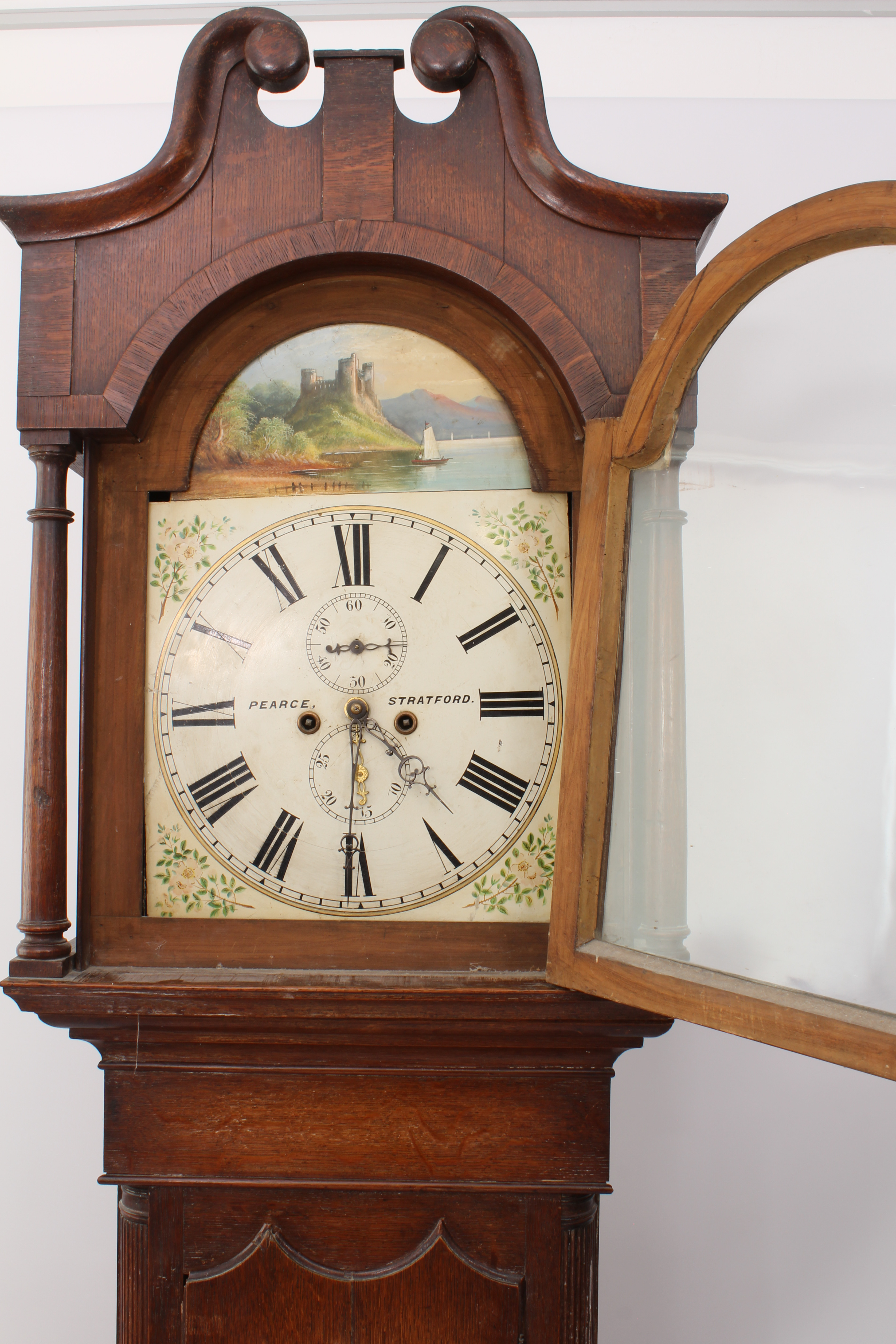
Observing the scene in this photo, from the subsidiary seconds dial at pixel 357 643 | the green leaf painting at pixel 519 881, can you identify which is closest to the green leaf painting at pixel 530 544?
the subsidiary seconds dial at pixel 357 643

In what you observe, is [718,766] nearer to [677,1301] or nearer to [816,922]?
[816,922]

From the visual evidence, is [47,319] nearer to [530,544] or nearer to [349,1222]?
[530,544]

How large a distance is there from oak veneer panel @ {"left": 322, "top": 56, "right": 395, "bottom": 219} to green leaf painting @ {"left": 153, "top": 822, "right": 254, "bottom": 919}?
767mm

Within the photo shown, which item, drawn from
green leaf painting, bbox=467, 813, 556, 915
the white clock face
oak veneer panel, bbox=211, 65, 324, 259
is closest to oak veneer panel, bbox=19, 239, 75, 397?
oak veneer panel, bbox=211, 65, 324, 259

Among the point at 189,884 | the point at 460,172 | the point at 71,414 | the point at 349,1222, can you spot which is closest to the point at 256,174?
the point at 460,172

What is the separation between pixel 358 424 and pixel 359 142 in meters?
0.32

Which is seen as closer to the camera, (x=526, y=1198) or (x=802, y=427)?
(x=802, y=427)

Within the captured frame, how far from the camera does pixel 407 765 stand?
47.8 inches

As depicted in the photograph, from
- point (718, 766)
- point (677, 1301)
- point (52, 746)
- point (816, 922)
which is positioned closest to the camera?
point (816, 922)

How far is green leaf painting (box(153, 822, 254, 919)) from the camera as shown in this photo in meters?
1.21

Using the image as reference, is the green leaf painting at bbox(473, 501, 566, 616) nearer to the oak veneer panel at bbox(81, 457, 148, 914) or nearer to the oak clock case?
the oak clock case

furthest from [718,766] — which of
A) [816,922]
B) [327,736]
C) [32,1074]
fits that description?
[32,1074]

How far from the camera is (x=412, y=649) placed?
123cm

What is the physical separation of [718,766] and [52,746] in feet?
2.47
